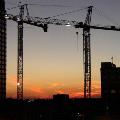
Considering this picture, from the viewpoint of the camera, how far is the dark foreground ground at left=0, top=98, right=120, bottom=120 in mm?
115812

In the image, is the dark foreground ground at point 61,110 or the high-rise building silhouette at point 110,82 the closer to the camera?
the dark foreground ground at point 61,110

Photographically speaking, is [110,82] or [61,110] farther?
[110,82]

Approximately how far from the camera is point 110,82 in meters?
136

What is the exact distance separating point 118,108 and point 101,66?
20.7 metres

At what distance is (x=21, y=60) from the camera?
448ft

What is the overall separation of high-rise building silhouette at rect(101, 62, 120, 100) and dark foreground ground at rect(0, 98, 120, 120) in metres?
2.32

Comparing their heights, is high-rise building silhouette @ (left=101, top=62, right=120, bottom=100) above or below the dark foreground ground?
above

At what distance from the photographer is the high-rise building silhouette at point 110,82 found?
437 ft

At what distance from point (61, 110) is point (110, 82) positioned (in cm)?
2173

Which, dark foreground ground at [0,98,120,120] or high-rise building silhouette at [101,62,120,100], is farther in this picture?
high-rise building silhouette at [101,62,120,100]

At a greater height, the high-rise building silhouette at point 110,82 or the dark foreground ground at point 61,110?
the high-rise building silhouette at point 110,82

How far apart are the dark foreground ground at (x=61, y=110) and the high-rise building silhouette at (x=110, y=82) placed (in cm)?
232

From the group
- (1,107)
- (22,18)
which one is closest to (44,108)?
(1,107)

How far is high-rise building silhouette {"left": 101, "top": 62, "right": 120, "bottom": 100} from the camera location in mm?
133125
